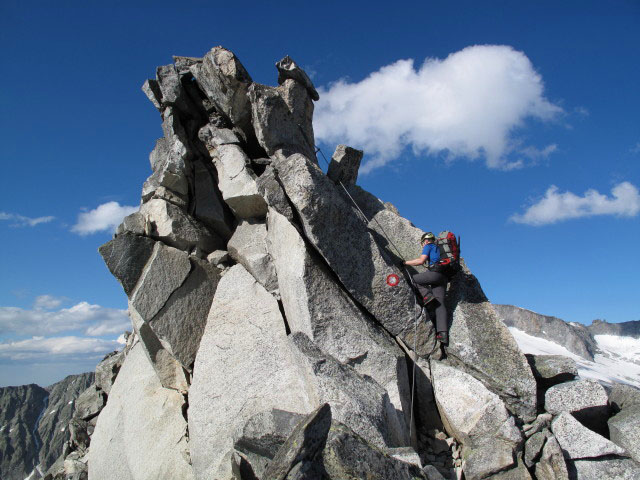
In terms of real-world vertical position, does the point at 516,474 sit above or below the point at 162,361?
below

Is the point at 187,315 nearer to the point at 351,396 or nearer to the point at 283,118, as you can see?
the point at 351,396

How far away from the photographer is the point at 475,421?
12414mm

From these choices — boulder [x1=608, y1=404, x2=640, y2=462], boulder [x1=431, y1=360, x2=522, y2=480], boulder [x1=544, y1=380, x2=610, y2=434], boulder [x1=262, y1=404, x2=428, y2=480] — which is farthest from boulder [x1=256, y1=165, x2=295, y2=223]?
boulder [x1=608, y1=404, x2=640, y2=462]

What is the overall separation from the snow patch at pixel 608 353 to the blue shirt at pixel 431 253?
7771 centimetres

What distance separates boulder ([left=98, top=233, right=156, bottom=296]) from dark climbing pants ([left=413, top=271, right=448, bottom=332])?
11.6m

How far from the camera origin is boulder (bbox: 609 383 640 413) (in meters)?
13.4

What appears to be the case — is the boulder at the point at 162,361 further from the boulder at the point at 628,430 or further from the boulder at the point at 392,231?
the boulder at the point at 628,430

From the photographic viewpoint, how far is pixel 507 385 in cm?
1305

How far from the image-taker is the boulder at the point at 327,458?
23.7ft

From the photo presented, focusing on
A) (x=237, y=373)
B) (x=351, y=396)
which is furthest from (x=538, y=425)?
(x=237, y=373)

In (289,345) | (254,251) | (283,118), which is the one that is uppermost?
(283,118)

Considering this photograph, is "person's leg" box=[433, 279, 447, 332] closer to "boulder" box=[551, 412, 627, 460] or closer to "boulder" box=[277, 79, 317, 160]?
"boulder" box=[551, 412, 627, 460]

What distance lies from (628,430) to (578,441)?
1.75 m

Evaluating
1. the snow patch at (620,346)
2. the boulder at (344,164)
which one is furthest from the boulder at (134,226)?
the snow patch at (620,346)
